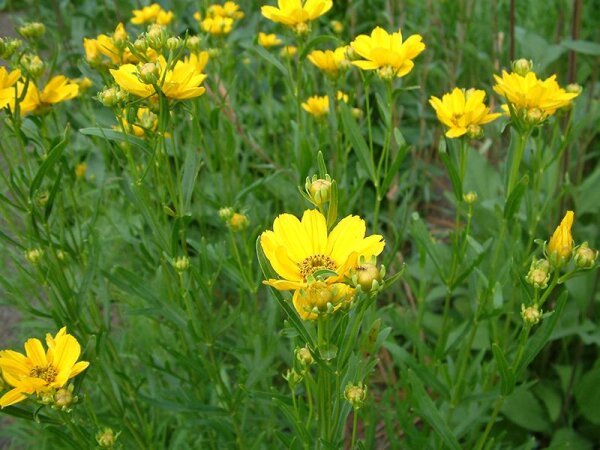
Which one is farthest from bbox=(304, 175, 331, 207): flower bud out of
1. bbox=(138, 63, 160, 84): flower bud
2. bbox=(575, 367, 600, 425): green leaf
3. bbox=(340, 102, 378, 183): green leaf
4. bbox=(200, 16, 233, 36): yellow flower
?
bbox=(575, 367, 600, 425): green leaf

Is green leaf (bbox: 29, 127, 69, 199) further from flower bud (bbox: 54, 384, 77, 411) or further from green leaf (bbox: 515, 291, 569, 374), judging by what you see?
green leaf (bbox: 515, 291, 569, 374)

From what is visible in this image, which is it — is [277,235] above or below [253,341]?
above

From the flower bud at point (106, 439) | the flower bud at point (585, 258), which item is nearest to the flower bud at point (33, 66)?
the flower bud at point (106, 439)

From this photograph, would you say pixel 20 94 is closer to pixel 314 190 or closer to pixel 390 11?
pixel 314 190

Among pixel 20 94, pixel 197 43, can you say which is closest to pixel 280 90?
pixel 197 43

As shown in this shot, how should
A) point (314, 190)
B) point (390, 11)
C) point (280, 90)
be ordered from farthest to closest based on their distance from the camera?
point (280, 90)
point (390, 11)
point (314, 190)

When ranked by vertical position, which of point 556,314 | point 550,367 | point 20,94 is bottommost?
point 550,367
